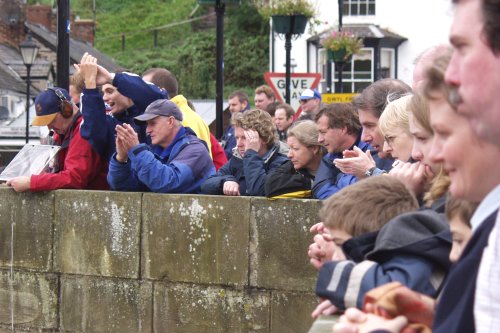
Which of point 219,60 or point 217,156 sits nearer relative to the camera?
point 217,156

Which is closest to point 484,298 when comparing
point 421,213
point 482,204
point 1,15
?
point 482,204

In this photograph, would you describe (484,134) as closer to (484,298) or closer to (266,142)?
(484,298)

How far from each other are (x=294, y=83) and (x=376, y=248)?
20633mm

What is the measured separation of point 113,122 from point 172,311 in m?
1.77

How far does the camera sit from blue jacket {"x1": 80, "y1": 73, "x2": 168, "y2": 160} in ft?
29.2

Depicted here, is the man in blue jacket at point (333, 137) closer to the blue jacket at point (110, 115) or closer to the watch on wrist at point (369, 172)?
the watch on wrist at point (369, 172)

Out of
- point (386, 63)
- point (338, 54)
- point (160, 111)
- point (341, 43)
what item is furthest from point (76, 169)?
point (386, 63)

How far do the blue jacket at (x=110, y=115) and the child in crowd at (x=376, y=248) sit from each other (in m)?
5.00

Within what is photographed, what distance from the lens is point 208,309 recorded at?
834cm

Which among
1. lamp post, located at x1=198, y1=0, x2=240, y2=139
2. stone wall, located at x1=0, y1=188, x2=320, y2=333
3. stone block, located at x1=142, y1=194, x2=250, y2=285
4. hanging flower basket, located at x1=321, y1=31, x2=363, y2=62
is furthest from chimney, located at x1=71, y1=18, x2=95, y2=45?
stone block, located at x1=142, y1=194, x2=250, y2=285

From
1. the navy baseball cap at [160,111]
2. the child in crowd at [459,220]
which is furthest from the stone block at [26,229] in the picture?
the child in crowd at [459,220]

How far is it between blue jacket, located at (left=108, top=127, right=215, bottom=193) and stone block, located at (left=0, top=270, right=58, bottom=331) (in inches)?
39.3

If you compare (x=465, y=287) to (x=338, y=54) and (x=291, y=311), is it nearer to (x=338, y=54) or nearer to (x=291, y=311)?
(x=291, y=311)

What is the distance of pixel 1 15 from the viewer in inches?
1961
